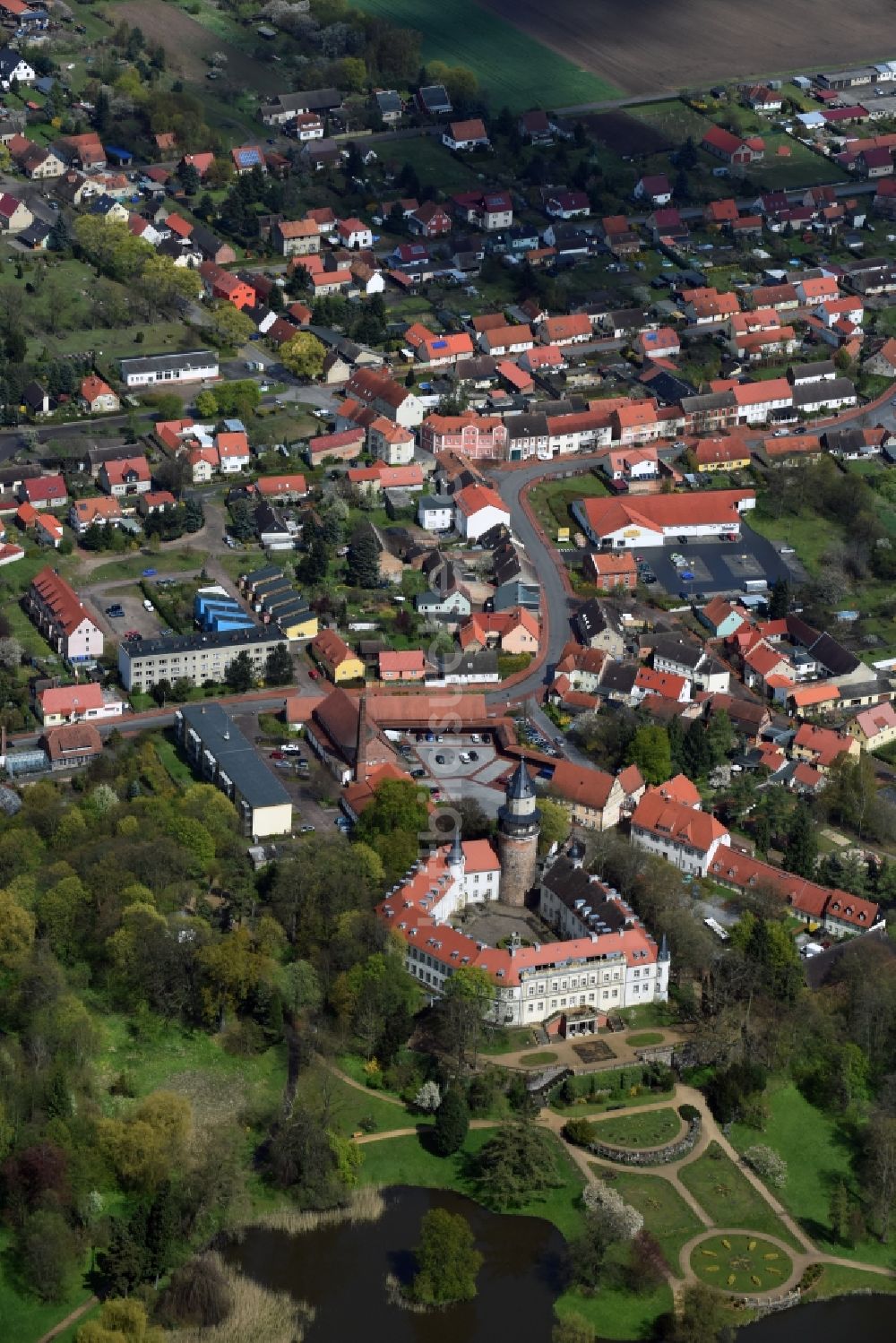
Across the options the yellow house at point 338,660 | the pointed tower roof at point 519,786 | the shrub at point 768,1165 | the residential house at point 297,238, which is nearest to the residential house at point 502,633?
the yellow house at point 338,660

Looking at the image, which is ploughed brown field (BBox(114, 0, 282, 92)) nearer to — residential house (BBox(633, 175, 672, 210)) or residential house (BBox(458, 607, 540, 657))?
residential house (BBox(633, 175, 672, 210))

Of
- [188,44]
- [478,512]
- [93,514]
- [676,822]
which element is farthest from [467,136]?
[676,822]

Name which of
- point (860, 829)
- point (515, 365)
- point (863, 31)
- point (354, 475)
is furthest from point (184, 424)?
point (863, 31)

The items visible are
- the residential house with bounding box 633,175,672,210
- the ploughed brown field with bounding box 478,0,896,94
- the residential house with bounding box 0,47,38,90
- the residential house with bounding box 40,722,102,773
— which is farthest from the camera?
the ploughed brown field with bounding box 478,0,896,94

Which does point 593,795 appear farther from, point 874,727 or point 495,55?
point 495,55

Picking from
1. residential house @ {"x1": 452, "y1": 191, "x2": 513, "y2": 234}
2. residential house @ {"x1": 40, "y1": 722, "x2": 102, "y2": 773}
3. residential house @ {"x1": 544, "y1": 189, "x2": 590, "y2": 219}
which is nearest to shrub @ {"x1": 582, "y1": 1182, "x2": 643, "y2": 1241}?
residential house @ {"x1": 40, "y1": 722, "x2": 102, "y2": 773}

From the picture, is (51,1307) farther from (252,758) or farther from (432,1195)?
(252,758)
